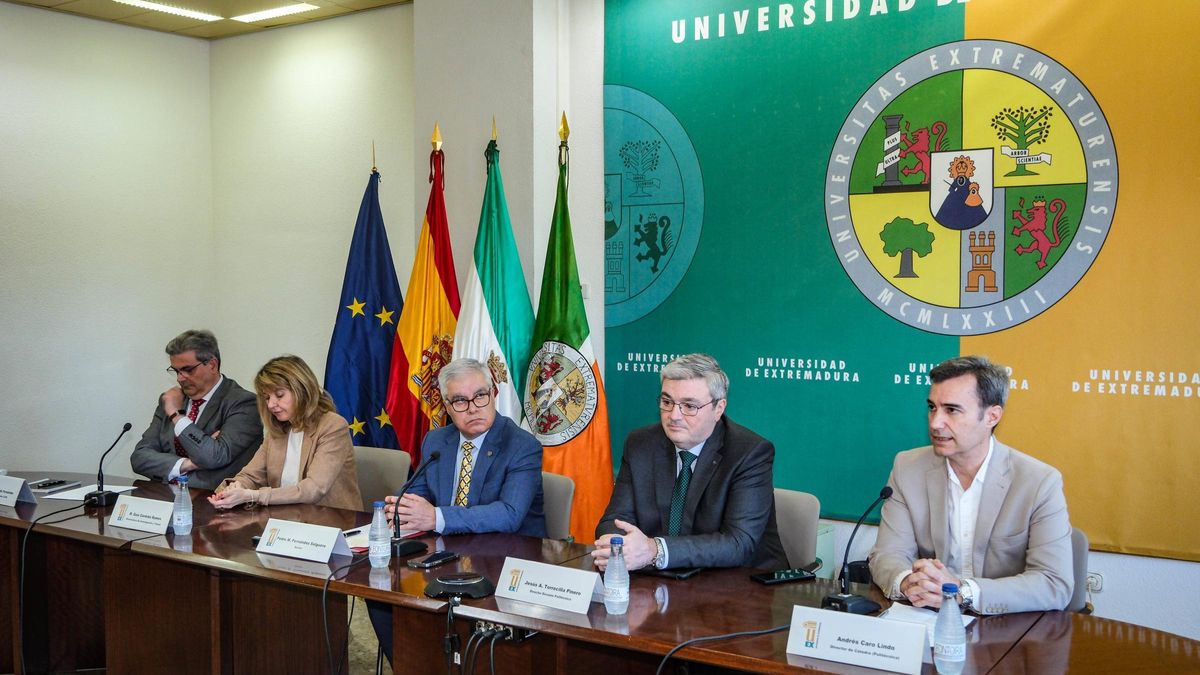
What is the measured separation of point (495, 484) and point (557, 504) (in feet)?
0.71

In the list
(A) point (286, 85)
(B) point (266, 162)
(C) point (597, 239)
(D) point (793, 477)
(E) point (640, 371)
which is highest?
(A) point (286, 85)

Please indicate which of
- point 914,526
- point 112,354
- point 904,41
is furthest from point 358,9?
point 914,526

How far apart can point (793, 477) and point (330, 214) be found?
294 centimetres

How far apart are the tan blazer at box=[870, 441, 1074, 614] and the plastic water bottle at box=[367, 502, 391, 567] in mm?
1242

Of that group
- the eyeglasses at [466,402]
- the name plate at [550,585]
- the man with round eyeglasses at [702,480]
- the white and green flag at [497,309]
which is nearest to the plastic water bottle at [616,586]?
the name plate at [550,585]

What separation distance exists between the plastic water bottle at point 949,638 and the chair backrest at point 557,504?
4.81 ft

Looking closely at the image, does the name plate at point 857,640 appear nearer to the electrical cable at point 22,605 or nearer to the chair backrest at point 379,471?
the chair backrest at point 379,471

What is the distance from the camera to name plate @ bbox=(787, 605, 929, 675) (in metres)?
1.94

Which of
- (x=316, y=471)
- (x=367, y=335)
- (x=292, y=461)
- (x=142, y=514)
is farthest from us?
(x=367, y=335)

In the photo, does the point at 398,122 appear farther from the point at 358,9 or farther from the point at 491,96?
the point at 491,96

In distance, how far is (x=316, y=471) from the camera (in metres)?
3.60

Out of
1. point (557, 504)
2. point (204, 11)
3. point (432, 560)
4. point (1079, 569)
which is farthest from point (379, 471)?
point (204, 11)

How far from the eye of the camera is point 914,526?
267 cm

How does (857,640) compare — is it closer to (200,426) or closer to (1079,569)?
(1079,569)
